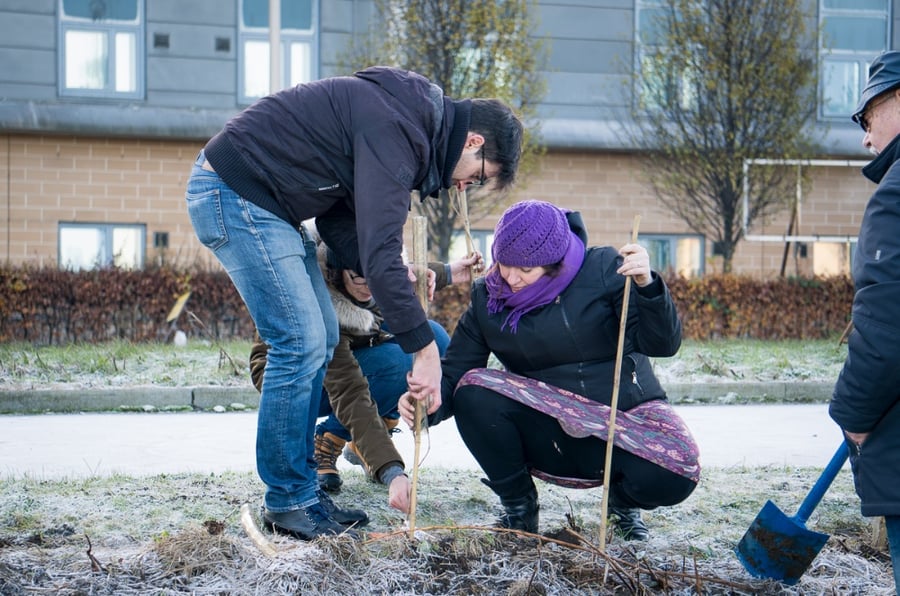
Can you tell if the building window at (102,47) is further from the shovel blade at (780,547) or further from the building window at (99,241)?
the shovel blade at (780,547)

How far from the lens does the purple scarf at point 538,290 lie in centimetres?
389

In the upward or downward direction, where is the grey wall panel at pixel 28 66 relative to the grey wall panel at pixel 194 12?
downward

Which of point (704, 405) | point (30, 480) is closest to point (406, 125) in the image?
point (30, 480)

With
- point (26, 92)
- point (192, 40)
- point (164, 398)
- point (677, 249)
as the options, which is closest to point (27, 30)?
point (26, 92)

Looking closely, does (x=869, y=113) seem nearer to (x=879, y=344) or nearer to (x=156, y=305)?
(x=879, y=344)

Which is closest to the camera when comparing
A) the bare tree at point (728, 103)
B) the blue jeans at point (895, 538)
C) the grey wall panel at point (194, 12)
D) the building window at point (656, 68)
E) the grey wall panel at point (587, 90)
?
the blue jeans at point (895, 538)

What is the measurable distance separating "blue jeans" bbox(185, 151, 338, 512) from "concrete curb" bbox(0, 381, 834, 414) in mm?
5249

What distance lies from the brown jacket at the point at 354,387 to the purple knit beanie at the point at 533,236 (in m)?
0.70

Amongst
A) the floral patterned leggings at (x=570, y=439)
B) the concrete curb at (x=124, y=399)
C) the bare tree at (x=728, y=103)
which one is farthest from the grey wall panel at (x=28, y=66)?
the floral patterned leggings at (x=570, y=439)

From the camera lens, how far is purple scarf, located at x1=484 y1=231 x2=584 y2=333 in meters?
3.89

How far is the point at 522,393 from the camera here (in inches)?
150

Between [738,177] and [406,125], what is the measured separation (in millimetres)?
11600

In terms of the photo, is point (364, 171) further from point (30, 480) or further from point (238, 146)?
point (30, 480)

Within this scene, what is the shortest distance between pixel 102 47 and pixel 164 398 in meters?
7.93
